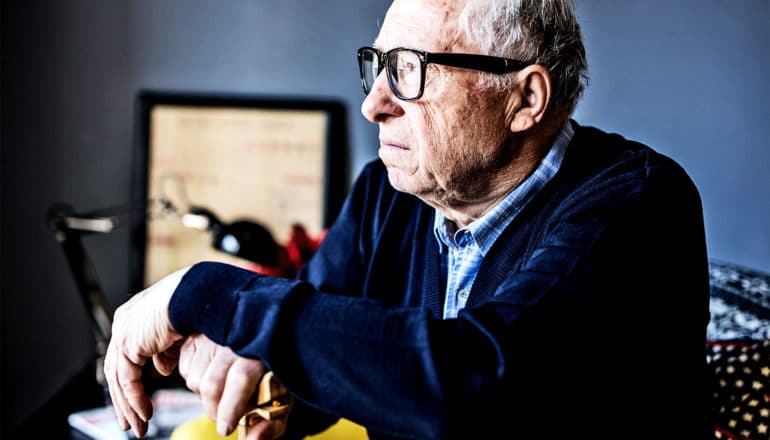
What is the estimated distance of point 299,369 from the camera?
72cm

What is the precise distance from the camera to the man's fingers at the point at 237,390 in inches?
30.2

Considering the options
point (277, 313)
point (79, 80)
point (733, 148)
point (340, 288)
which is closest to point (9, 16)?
point (79, 80)

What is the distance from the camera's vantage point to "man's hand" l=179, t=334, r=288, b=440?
77 cm

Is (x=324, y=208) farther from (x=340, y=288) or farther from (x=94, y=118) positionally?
(x=340, y=288)

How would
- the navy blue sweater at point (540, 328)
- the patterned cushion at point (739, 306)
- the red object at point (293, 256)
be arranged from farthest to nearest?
the red object at point (293, 256) → the patterned cushion at point (739, 306) → the navy blue sweater at point (540, 328)

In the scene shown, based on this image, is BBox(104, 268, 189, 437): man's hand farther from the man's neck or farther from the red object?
the red object

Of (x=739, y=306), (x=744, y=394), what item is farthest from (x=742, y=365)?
(x=739, y=306)

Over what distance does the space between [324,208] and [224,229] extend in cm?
55

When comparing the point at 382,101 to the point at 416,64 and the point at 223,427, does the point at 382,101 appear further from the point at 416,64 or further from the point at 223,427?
the point at 223,427

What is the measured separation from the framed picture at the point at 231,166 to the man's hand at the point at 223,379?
1348 mm

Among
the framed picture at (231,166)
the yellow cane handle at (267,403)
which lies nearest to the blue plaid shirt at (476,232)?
the yellow cane handle at (267,403)

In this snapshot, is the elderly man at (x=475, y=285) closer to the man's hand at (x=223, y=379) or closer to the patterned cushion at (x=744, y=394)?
the man's hand at (x=223, y=379)

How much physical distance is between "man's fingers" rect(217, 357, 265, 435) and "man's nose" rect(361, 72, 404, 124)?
1.51ft

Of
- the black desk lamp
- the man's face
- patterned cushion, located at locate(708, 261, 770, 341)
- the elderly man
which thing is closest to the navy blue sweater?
the elderly man
